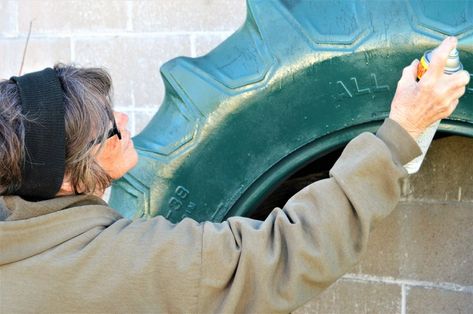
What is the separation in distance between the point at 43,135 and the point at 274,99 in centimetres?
48

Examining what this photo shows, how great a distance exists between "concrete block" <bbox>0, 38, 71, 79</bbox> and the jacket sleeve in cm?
166

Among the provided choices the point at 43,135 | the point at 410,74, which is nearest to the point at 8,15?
the point at 43,135

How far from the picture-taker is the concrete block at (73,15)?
8.69 ft

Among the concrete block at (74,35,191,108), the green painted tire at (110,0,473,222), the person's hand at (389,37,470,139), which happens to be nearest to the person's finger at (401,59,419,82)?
the person's hand at (389,37,470,139)

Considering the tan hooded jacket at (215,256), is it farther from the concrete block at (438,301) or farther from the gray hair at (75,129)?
the concrete block at (438,301)

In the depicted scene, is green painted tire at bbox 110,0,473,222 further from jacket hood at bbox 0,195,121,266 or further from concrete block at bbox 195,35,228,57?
concrete block at bbox 195,35,228,57

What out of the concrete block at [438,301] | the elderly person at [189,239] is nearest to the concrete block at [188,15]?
the concrete block at [438,301]

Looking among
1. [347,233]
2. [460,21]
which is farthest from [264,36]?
[347,233]

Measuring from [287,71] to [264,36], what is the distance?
0.09 metres

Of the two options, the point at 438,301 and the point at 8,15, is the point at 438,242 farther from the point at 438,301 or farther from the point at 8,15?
the point at 8,15

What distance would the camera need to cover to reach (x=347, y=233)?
1.25 metres

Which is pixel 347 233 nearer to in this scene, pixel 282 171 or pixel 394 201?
pixel 394 201

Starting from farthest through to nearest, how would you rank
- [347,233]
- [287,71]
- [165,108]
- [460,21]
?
[165,108] → [287,71] → [460,21] → [347,233]

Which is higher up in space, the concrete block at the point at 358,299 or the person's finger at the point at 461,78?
the person's finger at the point at 461,78
